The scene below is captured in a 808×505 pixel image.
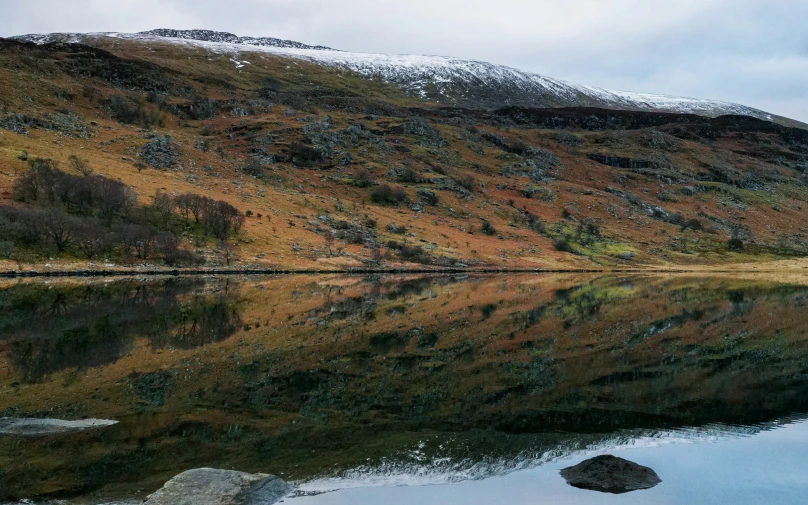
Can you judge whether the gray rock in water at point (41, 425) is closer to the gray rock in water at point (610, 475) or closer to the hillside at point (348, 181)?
the gray rock in water at point (610, 475)

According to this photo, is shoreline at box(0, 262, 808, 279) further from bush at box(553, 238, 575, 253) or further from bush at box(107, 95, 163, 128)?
bush at box(107, 95, 163, 128)

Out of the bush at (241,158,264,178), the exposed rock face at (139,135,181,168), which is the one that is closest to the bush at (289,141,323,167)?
the bush at (241,158,264,178)

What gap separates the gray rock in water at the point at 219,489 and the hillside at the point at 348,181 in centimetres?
5884

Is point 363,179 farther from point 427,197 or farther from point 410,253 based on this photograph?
point 410,253

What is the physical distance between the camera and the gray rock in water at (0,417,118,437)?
13023 mm

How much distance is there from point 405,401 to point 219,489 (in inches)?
290

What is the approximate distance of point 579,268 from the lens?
9662cm

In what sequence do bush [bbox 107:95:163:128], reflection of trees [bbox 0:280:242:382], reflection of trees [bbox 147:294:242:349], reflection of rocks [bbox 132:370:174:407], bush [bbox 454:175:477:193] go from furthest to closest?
bush [bbox 454:175:477:193], bush [bbox 107:95:163:128], reflection of trees [bbox 147:294:242:349], reflection of trees [bbox 0:280:242:382], reflection of rocks [bbox 132:370:174:407]

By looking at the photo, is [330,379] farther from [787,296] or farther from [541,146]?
[541,146]

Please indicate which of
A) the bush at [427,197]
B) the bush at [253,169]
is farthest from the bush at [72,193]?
the bush at [427,197]

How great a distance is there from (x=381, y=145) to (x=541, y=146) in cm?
5491

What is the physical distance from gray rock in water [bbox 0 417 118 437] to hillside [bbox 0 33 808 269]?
52.6 m

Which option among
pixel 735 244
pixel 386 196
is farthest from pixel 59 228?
pixel 735 244

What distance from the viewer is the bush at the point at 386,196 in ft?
375
